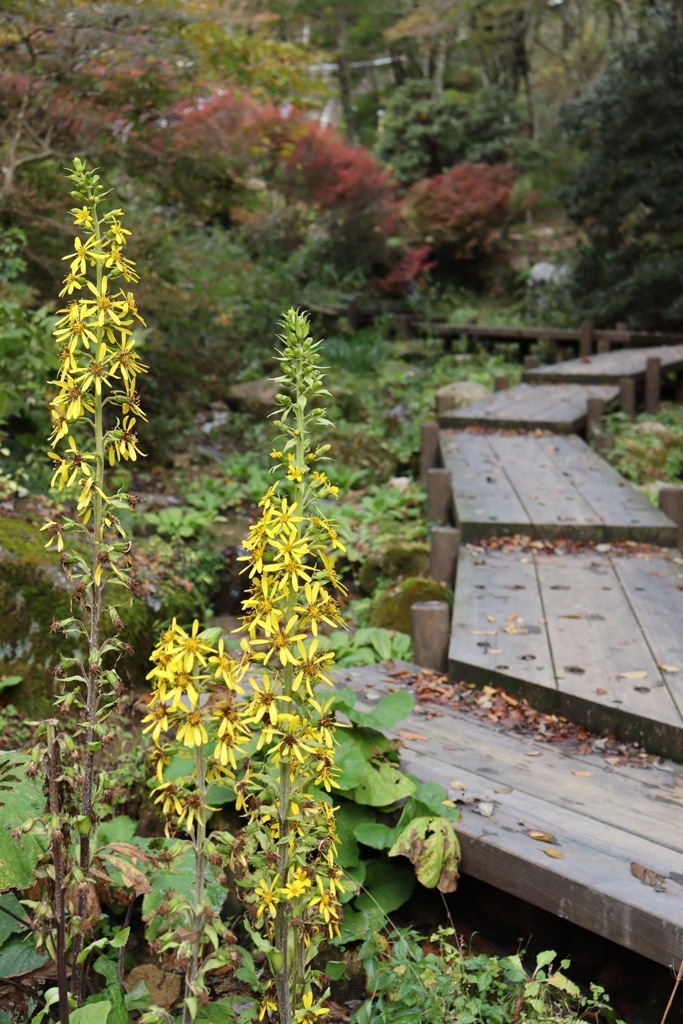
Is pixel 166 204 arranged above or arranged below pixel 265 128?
below

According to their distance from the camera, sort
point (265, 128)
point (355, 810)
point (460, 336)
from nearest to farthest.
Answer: point (355, 810) < point (265, 128) < point (460, 336)

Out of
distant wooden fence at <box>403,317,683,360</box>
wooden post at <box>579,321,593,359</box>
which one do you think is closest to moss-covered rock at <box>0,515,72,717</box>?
distant wooden fence at <box>403,317,683,360</box>

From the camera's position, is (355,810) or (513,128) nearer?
(355,810)

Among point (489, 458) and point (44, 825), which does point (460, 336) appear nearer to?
point (489, 458)

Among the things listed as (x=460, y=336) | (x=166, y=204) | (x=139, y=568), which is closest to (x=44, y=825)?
(x=139, y=568)

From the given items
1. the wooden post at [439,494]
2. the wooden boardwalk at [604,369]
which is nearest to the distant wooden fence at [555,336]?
the wooden boardwalk at [604,369]

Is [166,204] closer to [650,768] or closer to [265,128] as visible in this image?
[265,128]

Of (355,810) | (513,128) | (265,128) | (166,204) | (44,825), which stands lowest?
(355,810)

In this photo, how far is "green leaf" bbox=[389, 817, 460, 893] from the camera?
248 centimetres

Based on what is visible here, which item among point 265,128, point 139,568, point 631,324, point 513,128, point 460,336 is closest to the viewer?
point 139,568

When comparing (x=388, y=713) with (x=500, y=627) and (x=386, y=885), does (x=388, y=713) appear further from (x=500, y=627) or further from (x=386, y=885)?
(x=500, y=627)

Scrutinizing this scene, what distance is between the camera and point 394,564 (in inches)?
232

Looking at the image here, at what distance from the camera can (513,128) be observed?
20.2m

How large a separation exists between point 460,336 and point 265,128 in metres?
4.93
